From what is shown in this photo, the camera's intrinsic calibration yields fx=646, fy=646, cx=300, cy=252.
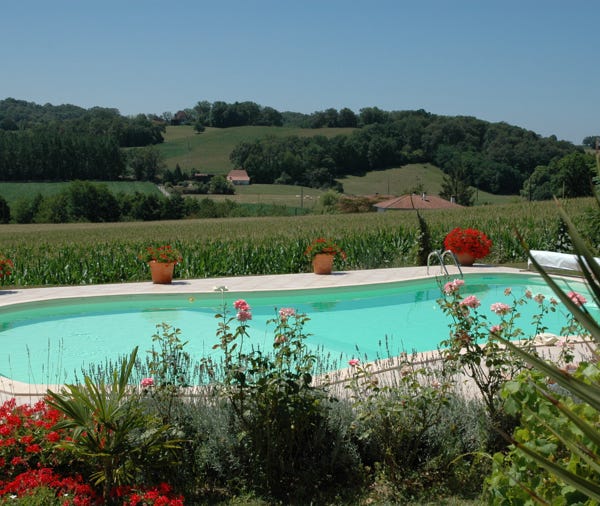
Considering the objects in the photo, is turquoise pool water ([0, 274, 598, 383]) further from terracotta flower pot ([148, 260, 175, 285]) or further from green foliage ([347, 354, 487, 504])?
green foliage ([347, 354, 487, 504])

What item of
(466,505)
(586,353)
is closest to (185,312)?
(586,353)

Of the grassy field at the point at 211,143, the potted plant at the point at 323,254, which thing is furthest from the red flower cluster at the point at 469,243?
the grassy field at the point at 211,143

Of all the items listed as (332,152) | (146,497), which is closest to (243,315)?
(146,497)

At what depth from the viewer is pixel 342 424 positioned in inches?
159

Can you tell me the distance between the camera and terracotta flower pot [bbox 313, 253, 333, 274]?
13.7 metres

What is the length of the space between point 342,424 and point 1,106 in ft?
457

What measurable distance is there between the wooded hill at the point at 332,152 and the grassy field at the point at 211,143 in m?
3.95

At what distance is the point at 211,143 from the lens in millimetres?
102438

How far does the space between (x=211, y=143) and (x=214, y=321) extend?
9435cm

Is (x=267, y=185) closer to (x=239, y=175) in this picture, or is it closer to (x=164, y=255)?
(x=239, y=175)

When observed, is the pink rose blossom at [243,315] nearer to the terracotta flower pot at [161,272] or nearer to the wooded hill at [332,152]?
the terracotta flower pot at [161,272]

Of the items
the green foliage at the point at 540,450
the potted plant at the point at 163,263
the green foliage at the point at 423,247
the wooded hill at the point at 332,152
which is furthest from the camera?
Result: the wooded hill at the point at 332,152

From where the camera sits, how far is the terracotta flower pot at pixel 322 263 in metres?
13.7

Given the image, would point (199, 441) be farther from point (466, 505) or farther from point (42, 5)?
point (42, 5)
